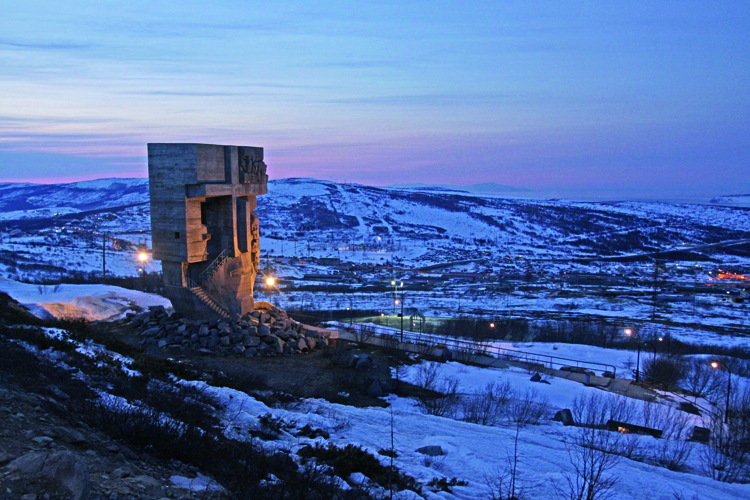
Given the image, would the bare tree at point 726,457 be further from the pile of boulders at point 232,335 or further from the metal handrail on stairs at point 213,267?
the metal handrail on stairs at point 213,267

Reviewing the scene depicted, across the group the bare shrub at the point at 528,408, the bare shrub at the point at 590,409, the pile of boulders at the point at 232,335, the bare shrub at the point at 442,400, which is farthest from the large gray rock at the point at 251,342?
the bare shrub at the point at 590,409

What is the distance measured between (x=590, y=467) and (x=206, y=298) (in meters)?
15.7

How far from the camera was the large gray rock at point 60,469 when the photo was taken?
14.7ft

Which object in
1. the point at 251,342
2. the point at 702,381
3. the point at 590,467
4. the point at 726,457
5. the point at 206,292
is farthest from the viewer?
the point at 702,381

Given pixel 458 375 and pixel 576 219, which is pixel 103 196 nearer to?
pixel 576 219

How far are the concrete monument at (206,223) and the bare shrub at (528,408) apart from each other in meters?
12.2

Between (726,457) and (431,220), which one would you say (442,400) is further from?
(431,220)

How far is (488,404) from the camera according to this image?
15039 mm

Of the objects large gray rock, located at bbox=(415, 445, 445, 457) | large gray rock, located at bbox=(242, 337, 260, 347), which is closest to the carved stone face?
large gray rock, located at bbox=(242, 337, 260, 347)

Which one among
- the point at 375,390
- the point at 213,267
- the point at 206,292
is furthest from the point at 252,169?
the point at 375,390

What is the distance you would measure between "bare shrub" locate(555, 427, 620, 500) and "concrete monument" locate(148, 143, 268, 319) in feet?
48.2

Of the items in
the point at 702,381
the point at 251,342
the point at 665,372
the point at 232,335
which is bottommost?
the point at 702,381

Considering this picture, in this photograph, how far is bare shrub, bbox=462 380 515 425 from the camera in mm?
14156

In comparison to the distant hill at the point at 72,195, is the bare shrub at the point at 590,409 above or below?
below
